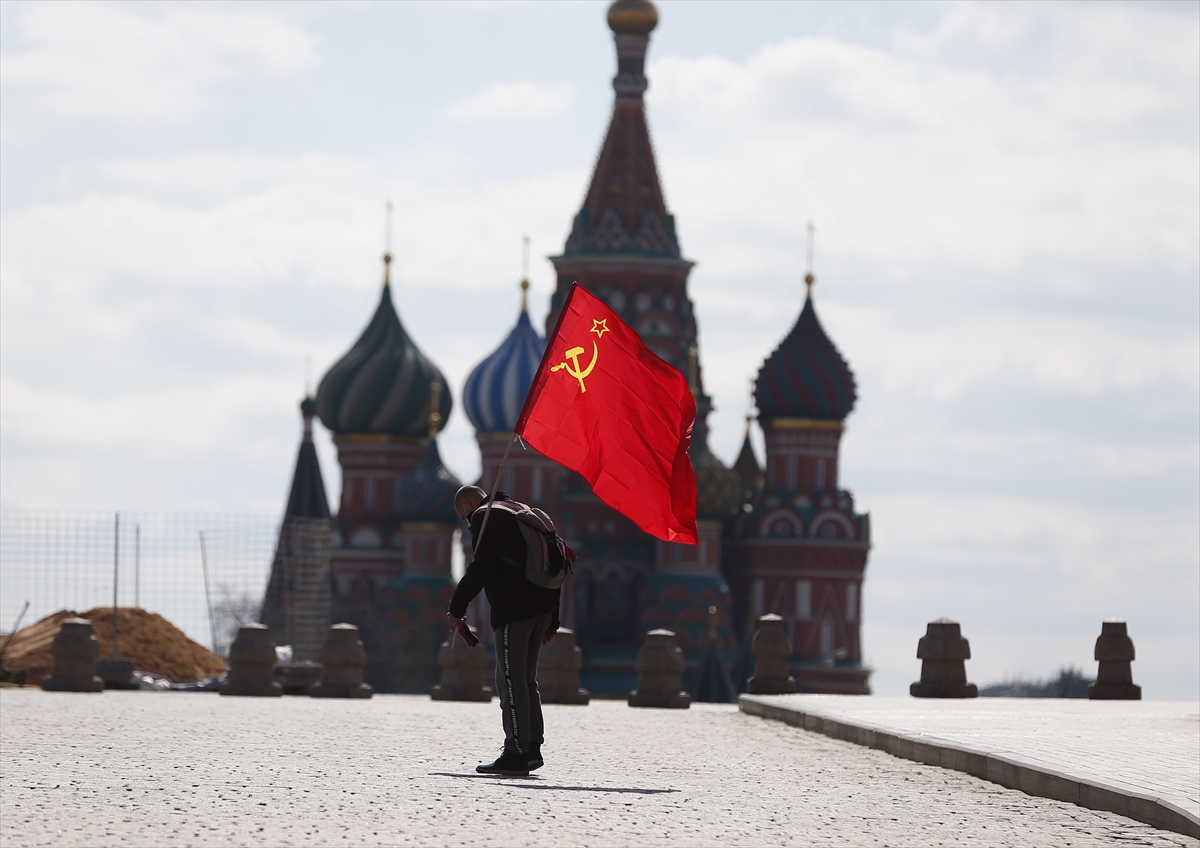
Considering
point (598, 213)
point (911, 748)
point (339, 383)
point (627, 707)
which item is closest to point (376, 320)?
point (339, 383)

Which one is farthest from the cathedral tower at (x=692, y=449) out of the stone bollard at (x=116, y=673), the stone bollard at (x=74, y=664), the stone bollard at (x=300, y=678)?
the stone bollard at (x=74, y=664)

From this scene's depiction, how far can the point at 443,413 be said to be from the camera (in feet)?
304

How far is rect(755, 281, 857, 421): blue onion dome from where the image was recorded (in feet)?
283

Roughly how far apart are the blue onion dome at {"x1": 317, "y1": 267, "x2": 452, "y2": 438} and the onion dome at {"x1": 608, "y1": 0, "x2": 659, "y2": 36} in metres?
15.7

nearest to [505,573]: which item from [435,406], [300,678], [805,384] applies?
[300,678]

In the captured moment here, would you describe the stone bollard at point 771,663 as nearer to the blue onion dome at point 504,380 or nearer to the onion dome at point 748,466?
the blue onion dome at point 504,380

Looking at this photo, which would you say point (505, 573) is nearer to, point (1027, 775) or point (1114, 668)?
point (1027, 775)

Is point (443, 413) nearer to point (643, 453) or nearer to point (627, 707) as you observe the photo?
point (627, 707)

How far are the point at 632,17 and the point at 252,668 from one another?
62626 millimetres

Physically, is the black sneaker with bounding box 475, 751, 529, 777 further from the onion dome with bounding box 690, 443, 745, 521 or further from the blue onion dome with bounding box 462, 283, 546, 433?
the blue onion dome with bounding box 462, 283, 546, 433

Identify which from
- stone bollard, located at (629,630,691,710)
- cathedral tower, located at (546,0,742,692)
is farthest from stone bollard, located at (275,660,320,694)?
cathedral tower, located at (546,0,742,692)

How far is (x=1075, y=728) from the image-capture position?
16609 millimetres

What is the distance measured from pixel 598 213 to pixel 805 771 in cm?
7116

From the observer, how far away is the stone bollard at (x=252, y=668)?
24297 millimetres
